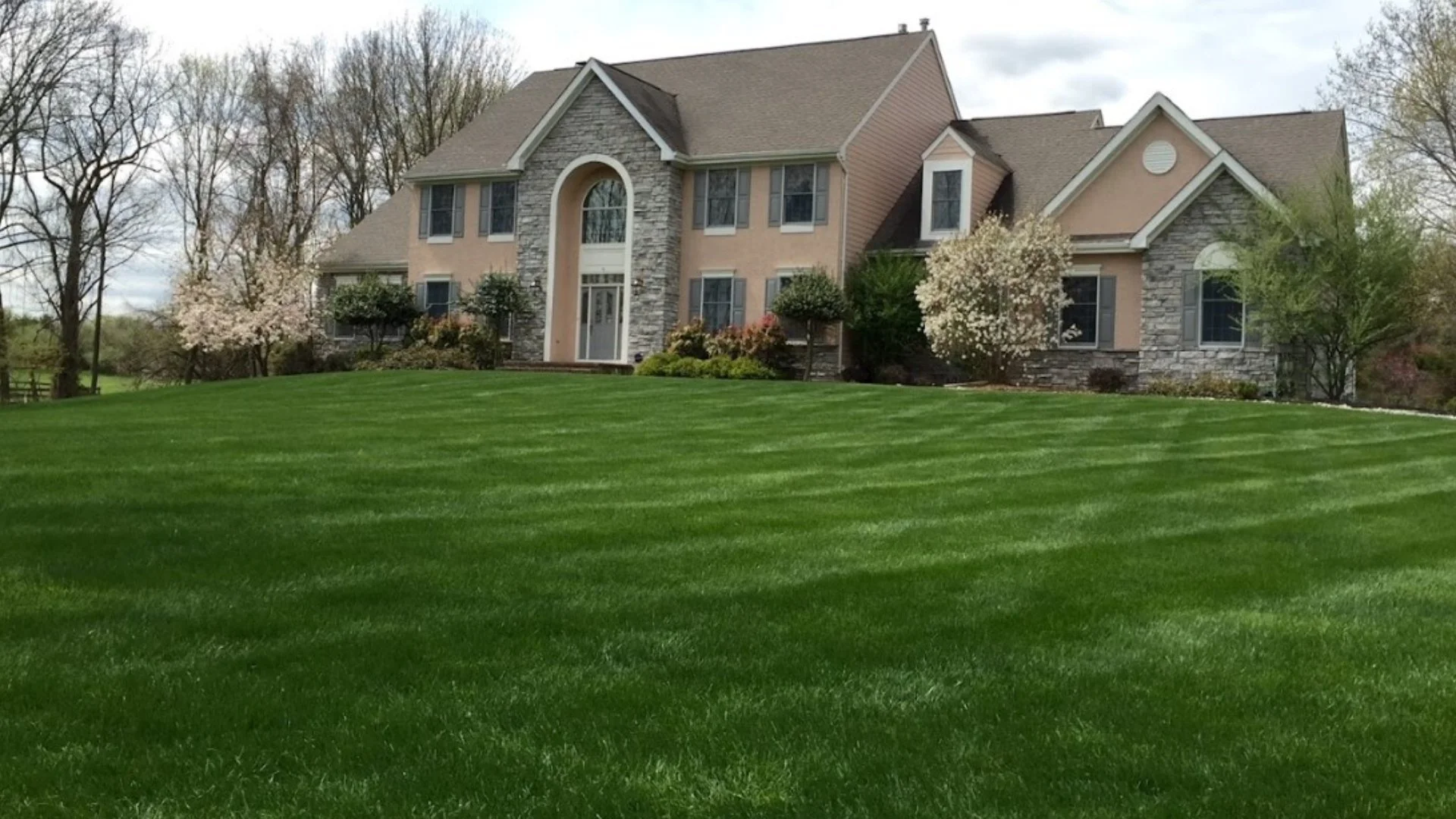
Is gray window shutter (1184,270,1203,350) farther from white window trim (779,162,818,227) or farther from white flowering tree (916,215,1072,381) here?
white window trim (779,162,818,227)

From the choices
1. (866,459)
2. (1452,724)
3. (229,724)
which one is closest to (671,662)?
(229,724)

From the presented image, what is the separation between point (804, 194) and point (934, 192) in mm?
2938

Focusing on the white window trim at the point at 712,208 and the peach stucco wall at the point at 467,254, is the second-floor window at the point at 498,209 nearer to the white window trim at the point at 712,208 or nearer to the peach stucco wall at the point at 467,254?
the peach stucco wall at the point at 467,254

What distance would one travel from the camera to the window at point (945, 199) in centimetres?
2564

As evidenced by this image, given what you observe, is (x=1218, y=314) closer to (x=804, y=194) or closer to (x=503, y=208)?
(x=804, y=194)

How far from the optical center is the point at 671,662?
4.25 m

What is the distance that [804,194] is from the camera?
84.7 ft

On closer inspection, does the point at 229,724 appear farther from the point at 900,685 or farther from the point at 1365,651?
the point at 1365,651

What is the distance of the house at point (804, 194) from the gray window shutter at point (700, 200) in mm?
41

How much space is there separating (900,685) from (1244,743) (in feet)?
3.61

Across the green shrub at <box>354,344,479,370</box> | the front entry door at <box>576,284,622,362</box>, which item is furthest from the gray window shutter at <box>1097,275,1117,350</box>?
the green shrub at <box>354,344,479,370</box>

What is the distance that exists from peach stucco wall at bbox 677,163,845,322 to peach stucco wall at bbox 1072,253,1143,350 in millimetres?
5737

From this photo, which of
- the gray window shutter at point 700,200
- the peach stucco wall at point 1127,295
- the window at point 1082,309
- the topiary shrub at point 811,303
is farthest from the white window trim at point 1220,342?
the gray window shutter at point 700,200

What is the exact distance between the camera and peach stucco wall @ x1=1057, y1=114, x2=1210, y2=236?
76.9ft
